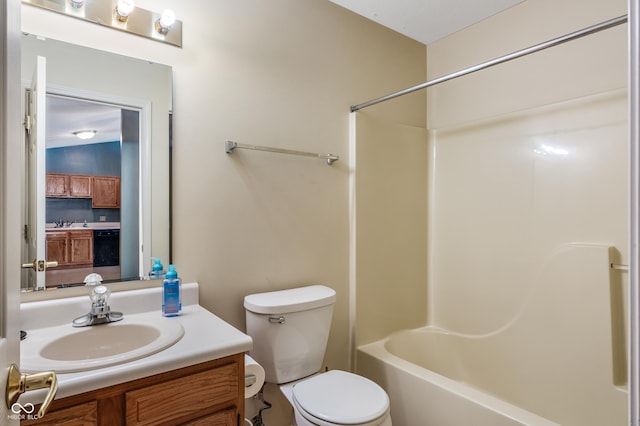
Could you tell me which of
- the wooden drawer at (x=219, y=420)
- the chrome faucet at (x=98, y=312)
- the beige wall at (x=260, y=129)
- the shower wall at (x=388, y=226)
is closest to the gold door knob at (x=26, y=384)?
the wooden drawer at (x=219, y=420)

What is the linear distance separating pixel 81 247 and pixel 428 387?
161 cm

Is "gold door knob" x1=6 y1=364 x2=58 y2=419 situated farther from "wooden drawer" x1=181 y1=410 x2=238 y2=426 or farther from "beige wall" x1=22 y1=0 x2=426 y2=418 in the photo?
"beige wall" x1=22 y1=0 x2=426 y2=418

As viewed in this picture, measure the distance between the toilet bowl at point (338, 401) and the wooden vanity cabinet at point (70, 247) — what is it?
39.0 inches

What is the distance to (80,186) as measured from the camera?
1354mm

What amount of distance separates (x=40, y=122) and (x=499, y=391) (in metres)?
2.57

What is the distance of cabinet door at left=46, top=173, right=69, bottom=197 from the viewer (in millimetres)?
1292

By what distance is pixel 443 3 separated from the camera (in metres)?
2.07

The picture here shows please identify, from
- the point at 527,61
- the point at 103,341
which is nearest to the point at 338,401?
the point at 103,341

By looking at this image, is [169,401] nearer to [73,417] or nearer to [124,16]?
[73,417]

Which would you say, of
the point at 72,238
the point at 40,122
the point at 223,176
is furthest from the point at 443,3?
the point at 72,238

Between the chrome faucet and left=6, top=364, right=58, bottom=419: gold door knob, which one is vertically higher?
left=6, top=364, right=58, bottom=419: gold door knob

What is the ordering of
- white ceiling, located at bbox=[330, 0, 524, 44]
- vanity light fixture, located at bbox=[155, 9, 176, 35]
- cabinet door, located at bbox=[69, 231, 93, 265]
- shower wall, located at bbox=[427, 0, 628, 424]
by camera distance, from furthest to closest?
1. white ceiling, located at bbox=[330, 0, 524, 44]
2. shower wall, located at bbox=[427, 0, 628, 424]
3. vanity light fixture, located at bbox=[155, 9, 176, 35]
4. cabinet door, located at bbox=[69, 231, 93, 265]

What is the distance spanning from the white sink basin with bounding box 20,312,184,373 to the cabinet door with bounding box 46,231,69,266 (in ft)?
0.78

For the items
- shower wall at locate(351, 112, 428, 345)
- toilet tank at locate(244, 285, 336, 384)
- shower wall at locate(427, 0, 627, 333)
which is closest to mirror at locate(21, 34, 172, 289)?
toilet tank at locate(244, 285, 336, 384)
